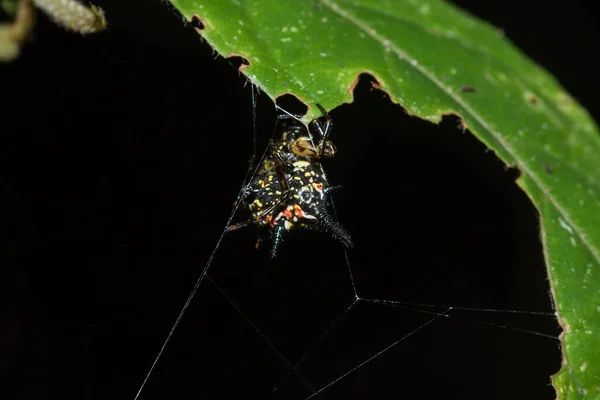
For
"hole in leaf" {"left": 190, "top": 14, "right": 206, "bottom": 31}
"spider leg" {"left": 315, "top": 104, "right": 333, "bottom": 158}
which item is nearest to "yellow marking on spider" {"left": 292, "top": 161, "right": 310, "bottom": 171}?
"spider leg" {"left": 315, "top": 104, "right": 333, "bottom": 158}

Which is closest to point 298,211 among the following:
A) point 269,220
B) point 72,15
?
point 269,220

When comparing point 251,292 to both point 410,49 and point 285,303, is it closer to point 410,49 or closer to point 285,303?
point 285,303

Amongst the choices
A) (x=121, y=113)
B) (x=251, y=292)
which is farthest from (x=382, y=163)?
(x=121, y=113)

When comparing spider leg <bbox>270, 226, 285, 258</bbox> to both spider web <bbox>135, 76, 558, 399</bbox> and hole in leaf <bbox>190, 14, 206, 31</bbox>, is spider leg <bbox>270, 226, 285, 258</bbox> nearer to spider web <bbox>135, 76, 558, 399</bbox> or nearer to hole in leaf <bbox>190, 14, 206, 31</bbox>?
spider web <bbox>135, 76, 558, 399</bbox>

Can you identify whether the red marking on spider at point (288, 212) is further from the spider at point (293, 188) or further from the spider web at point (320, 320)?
the spider web at point (320, 320)

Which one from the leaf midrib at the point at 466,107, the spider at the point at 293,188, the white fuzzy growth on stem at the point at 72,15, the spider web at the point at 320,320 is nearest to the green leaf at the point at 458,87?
the leaf midrib at the point at 466,107

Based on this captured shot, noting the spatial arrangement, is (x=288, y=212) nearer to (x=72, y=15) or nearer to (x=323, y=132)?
(x=323, y=132)
